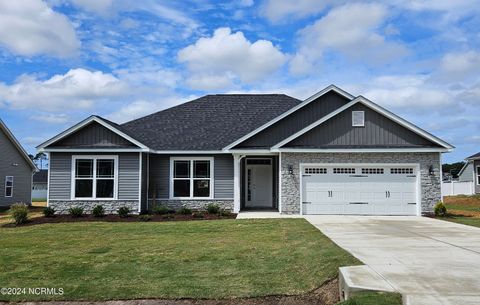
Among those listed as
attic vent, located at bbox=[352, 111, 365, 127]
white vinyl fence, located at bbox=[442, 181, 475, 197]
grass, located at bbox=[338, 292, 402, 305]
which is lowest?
grass, located at bbox=[338, 292, 402, 305]

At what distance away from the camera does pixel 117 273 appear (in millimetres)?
8828

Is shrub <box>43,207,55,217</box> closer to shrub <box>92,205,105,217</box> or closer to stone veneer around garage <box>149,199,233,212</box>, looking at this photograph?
shrub <box>92,205,105,217</box>

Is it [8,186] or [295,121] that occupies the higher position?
[295,121]

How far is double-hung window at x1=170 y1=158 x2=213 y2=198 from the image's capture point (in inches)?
805

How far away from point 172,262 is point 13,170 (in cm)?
2390

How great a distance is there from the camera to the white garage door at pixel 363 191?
18.7m

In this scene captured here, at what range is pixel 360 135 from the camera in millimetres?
18750

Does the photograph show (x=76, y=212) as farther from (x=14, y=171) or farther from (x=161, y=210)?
(x=14, y=171)

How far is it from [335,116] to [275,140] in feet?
9.84

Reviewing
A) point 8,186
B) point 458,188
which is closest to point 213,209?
point 8,186

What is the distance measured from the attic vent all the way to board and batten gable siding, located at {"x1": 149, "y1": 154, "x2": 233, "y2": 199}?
5.73 meters

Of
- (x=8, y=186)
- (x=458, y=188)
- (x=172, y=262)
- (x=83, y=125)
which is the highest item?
(x=83, y=125)

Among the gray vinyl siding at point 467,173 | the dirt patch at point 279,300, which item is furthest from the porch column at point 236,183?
the gray vinyl siding at point 467,173

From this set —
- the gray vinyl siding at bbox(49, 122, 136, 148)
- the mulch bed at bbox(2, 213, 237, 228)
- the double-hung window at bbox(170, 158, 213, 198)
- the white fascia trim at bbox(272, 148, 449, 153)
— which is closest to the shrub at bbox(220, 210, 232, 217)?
the mulch bed at bbox(2, 213, 237, 228)
